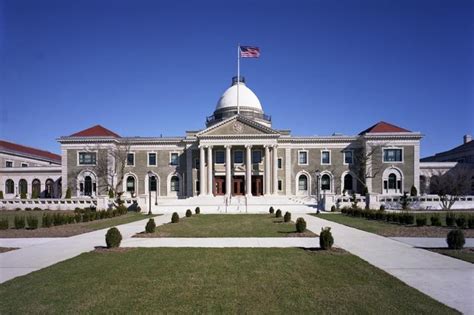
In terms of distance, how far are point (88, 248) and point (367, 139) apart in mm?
51380

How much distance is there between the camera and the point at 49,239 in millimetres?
18859

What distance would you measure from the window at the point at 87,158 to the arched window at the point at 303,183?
116 feet

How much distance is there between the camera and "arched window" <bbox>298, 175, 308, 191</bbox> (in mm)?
60625

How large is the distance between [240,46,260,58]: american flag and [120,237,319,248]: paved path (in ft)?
114

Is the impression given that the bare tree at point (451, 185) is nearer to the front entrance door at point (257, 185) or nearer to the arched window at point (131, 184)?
the front entrance door at point (257, 185)

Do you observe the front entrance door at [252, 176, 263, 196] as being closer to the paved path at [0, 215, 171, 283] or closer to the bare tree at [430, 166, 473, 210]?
the bare tree at [430, 166, 473, 210]

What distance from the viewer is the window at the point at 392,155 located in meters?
58.1

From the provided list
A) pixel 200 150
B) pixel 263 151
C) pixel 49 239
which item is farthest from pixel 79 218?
pixel 263 151

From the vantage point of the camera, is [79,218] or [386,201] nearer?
[79,218]

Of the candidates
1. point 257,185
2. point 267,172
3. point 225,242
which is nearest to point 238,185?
point 257,185

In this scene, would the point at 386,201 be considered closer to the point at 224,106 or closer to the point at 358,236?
the point at 358,236

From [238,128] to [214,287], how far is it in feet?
154

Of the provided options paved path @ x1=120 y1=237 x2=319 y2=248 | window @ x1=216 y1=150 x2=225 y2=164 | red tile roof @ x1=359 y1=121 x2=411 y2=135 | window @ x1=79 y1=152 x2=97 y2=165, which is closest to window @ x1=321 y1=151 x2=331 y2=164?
red tile roof @ x1=359 y1=121 x2=411 y2=135

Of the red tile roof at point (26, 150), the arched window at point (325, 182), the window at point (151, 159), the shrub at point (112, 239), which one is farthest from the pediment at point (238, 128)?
the red tile roof at point (26, 150)
